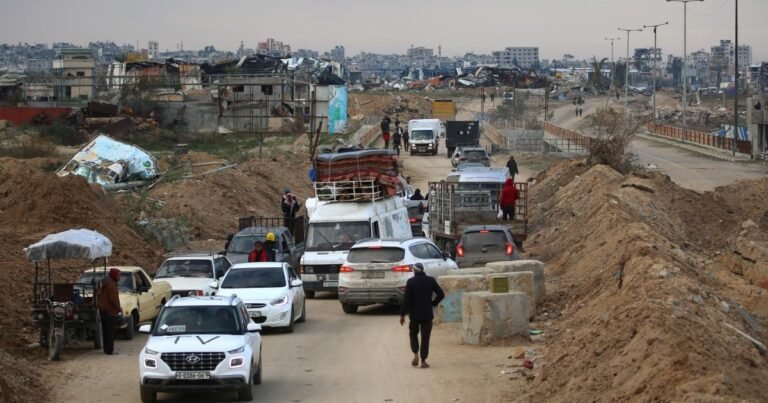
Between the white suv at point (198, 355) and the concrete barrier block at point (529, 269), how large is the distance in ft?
29.9

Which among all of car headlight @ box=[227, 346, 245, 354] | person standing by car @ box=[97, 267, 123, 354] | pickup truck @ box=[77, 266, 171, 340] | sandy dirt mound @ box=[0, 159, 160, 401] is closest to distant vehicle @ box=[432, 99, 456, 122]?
sandy dirt mound @ box=[0, 159, 160, 401]

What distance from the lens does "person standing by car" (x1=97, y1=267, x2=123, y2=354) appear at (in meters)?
20.1

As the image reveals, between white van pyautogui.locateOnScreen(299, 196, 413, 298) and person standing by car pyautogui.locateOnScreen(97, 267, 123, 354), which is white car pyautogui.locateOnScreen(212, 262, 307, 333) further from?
white van pyautogui.locateOnScreen(299, 196, 413, 298)

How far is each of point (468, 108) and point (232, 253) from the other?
14274 centimetres

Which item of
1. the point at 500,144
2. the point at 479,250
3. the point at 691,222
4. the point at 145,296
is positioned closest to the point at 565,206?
the point at 691,222

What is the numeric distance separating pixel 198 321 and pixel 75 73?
116131mm

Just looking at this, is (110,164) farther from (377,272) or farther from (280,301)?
(280,301)

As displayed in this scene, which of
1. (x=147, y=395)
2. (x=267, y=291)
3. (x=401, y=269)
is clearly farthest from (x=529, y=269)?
(x=147, y=395)

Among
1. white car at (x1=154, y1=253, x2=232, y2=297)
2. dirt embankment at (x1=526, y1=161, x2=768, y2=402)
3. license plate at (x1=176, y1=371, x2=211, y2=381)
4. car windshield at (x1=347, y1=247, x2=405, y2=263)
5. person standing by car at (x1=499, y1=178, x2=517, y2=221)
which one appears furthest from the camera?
person standing by car at (x1=499, y1=178, x2=517, y2=221)

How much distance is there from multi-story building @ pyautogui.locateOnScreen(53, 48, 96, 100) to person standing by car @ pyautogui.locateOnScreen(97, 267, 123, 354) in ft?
253

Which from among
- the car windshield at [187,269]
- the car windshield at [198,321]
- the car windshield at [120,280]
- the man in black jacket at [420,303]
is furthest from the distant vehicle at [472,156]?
the car windshield at [198,321]

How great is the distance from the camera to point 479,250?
29344mm

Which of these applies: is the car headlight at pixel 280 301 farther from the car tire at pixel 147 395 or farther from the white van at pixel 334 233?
the car tire at pixel 147 395

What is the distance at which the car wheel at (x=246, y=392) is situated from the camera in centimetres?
1555
